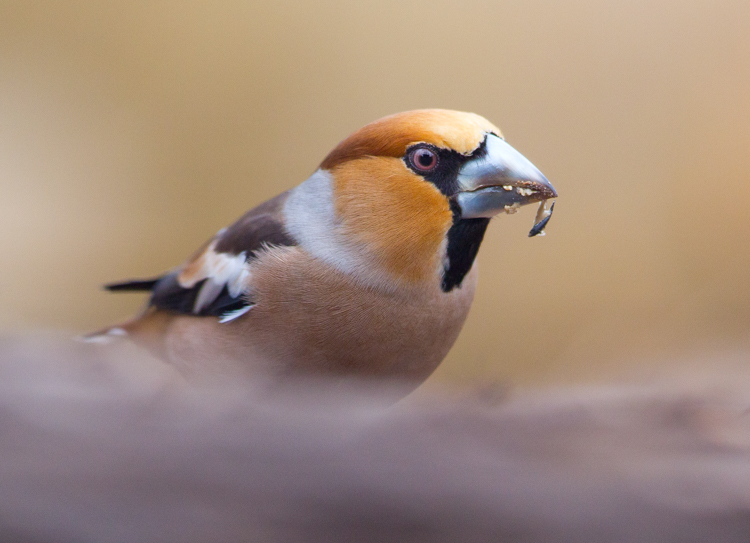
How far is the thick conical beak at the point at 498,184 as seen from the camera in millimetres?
964

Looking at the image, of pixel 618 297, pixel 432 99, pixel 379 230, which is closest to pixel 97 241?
pixel 432 99

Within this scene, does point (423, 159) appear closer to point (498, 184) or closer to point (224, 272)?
point (498, 184)

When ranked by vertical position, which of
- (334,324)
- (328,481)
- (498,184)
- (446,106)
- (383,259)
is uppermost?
(446,106)

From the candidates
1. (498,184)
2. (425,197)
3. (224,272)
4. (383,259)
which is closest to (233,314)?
(224,272)

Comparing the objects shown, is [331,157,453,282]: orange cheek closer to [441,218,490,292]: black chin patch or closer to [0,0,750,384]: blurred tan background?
[441,218,490,292]: black chin patch

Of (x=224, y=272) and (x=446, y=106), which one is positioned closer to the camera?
(x=224, y=272)

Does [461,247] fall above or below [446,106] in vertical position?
below

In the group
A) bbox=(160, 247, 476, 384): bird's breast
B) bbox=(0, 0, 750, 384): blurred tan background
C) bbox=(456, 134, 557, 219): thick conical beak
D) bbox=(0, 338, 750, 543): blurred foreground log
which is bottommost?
bbox=(0, 338, 750, 543): blurred foreground log

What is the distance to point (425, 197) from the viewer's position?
100 centimetres

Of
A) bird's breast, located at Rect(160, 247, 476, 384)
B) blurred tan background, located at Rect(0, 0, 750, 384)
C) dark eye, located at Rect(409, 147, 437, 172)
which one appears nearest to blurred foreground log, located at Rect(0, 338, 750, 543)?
bird's breast, located at Rect(160, 247, 476, 384)

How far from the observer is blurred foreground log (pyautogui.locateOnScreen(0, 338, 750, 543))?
1.48 ft

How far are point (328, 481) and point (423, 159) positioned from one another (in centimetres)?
65

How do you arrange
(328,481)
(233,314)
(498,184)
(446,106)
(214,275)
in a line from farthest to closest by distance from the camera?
(446,106) → (214,275) → (233,314) → (498,184) → (328,481)

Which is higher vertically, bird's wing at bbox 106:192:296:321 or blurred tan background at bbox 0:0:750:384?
blurred tan background at bbox 0:0:750:384
